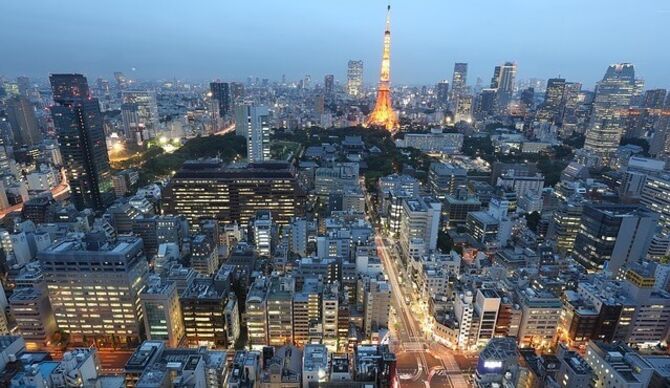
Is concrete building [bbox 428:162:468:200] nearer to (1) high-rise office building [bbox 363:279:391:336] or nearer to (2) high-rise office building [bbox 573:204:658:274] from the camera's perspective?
(2) high-rise office building [bbox 573:204:658:274]

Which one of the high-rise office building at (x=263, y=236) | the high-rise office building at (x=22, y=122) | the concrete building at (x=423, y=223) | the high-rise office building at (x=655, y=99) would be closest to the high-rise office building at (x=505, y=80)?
the high-rise office building at (x=655, y=99)

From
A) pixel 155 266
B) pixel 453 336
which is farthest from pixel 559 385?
pixel 155 266

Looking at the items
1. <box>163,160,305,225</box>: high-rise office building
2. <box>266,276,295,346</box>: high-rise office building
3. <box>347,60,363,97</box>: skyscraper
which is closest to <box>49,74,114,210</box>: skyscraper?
<box>163,160,305,225</box>: high-rise office building

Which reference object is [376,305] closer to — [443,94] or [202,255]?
[202,255]

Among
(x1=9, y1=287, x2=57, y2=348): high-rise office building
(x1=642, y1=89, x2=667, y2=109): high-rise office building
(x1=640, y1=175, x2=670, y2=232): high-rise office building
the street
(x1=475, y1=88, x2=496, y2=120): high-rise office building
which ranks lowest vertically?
the street

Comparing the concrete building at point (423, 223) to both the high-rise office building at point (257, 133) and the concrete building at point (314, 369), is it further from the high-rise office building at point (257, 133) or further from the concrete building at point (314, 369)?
the high-rise office building at point (257, 133)
